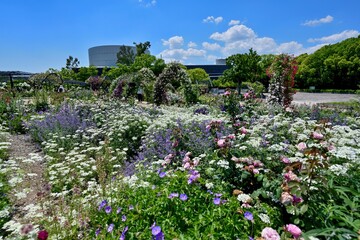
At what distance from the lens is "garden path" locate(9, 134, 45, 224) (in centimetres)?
275

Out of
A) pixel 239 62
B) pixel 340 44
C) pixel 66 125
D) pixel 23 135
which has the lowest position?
pixel 23 135

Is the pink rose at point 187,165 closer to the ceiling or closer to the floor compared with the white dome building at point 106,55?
closer to the floor

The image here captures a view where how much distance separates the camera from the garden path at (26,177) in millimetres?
2754

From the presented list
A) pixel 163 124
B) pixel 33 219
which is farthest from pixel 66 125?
pixel 33 219

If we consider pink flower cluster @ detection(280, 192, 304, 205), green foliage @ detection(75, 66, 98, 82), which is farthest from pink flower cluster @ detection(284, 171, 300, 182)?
green foliage @ detection(75, 66, 98, 82)

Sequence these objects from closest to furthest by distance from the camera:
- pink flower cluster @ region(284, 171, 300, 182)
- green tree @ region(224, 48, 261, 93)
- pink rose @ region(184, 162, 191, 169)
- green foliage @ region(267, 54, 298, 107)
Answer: pink flower cluster @ region(284, 171, 300, 182)
pink rose @ region(184, 162, 191, 169)
green foliage @ region(267, 54, 298, 107)
green tree @ region(224, 48, 261, 93)

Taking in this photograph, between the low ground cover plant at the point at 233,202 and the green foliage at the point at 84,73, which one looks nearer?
the low ground cover plant at the point at 233,202

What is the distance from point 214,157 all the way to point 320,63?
157 feet

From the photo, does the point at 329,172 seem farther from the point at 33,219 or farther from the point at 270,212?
the point at 33,219

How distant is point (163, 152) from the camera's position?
415 cm

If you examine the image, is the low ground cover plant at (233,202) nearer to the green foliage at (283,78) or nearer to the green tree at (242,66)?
the green foliage at (283,78)

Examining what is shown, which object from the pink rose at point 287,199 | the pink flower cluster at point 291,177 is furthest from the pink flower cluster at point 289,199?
the pink flower cluster at point 291,177

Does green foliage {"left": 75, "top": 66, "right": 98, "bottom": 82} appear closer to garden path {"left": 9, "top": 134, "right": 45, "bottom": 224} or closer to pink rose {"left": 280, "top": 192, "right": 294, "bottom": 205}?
garden path {"left": 9, "top": 134, "right": 45, "bottom": 224}

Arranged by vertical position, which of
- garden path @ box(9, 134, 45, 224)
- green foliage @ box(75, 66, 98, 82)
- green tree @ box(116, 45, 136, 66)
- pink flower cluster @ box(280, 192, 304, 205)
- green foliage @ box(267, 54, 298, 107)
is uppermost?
green tree @ box(116, 45, 136, 66)
